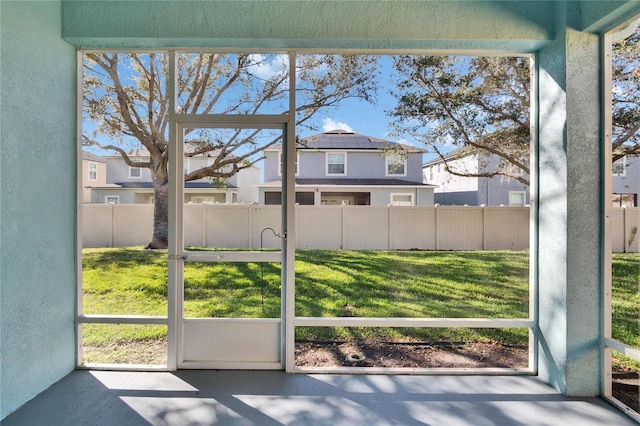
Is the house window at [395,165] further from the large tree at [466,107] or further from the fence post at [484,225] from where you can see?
the fence post at [484,225]

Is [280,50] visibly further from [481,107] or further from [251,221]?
[481,107]

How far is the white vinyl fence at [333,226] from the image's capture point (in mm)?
2635

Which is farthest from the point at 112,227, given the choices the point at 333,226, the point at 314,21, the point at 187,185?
the point at 314,21

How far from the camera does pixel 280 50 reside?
8.23 ft

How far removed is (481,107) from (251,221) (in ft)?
7.99

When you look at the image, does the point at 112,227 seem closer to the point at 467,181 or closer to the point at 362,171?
the point at 362,171

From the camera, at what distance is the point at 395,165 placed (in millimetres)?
2789

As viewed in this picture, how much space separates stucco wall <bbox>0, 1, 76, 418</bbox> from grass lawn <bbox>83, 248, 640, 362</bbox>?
12.7 inches

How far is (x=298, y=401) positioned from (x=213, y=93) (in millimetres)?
2562

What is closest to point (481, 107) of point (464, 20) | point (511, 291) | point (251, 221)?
point (464, 20)

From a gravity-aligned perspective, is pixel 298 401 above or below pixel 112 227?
below

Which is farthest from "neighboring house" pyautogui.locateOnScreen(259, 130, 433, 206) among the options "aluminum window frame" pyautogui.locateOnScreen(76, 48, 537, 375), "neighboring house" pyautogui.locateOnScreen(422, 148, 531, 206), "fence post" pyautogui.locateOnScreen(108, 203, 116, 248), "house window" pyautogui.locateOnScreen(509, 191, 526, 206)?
"fence post" pyautogui.locateOnScreen(108, 203, 116, 248)

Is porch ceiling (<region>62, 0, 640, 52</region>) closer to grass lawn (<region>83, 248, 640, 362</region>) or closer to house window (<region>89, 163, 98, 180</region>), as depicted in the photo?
house window (<region>89, 163, 98, 180</region>)

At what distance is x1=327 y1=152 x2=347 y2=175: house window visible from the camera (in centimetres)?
279
